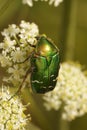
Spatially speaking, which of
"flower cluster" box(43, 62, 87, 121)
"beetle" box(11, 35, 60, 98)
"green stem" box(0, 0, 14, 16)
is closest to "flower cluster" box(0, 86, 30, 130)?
"beetle" box(11, 35, 60, 98)

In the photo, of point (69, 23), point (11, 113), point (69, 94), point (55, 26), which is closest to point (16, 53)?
point (11, 113)

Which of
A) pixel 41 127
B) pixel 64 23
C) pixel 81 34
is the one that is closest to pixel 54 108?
pixel 41 127

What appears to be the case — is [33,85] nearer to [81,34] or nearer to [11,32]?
[11,32]

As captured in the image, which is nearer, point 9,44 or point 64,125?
point 9,44

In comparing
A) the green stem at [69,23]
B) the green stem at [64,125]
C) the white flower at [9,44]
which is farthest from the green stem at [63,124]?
the white flower at [9,44]

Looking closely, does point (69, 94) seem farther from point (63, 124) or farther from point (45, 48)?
point (45, 48)

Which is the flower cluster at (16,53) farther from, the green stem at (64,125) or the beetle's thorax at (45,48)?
the green stem at (64,125)

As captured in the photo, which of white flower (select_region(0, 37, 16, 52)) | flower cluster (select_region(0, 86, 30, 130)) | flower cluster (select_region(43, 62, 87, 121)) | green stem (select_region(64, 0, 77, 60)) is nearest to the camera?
flower cluster (select_region(0, 86, 30, 130))

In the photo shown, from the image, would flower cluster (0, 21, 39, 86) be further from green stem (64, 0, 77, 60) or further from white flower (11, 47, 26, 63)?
green stem (64, 0, 77, 60)

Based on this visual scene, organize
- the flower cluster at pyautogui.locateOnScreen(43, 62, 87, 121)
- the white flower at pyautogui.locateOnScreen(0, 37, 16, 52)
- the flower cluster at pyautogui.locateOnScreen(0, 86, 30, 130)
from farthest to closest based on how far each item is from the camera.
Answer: the flower cluster at pyautogui.locateOnScreen(43, 62, 87, 121), the white flower at pyautogui.locateOnScreen(0, 37, 16, 52), the flower cluster at pyautogui.locateOnScreen(0, 86, 30, 130)
